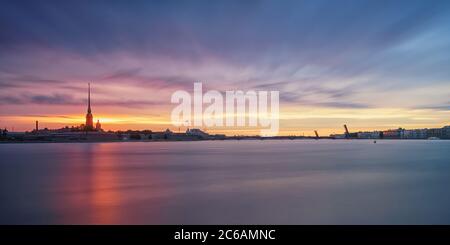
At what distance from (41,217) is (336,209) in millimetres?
10165

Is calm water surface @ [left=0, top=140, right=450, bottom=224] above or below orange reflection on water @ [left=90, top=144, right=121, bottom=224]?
above

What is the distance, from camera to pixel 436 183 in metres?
20.7

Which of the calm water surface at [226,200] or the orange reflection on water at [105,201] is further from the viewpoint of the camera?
the orange reflection on water at [105,201]

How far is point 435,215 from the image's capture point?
12.4 meters

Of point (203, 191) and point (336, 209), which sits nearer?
point (336, 209)

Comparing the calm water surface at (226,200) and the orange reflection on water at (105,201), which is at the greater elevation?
the calm water surface at (226,200)

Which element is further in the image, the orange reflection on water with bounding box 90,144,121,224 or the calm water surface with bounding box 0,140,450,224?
the orange reflection on water with bounding box 90,144,121,224

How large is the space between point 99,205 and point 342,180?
46.7ft
